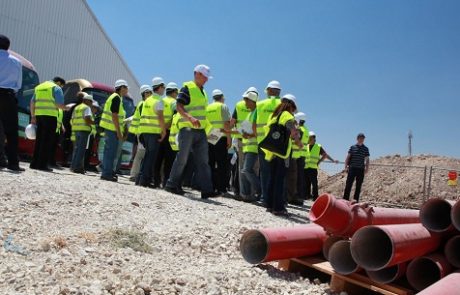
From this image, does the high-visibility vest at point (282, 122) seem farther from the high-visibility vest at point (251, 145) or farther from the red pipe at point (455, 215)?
the red pipe at point (455, 215)

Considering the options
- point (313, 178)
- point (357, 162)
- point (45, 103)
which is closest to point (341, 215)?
point (45, 103)

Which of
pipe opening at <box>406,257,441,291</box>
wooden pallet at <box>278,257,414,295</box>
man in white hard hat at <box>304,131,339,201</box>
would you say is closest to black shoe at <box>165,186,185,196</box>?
wooden pallet at <box>278,257,414,295</box>

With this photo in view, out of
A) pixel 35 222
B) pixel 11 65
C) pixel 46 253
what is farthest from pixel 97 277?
pixel 11 65

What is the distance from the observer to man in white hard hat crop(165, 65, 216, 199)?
710cm

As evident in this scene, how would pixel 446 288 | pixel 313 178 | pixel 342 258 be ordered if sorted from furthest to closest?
1. pixel 313 178
2. pixel 342 258
3. pixel 446 288

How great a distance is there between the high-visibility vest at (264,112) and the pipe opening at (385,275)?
4.32 meters

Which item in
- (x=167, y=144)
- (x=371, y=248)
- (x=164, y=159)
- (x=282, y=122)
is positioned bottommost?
(x=371, y=248)

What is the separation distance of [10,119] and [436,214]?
5926 millimetres

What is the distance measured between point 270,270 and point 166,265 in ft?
2.88

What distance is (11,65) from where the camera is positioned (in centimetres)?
691

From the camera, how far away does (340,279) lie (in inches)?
134

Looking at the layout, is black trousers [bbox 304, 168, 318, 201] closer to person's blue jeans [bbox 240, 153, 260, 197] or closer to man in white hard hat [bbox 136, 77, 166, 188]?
person's blue jeans [bbox 240, 153, 260, 197]

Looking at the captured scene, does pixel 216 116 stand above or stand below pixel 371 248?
above

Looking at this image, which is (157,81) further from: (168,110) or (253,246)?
(253,246)
